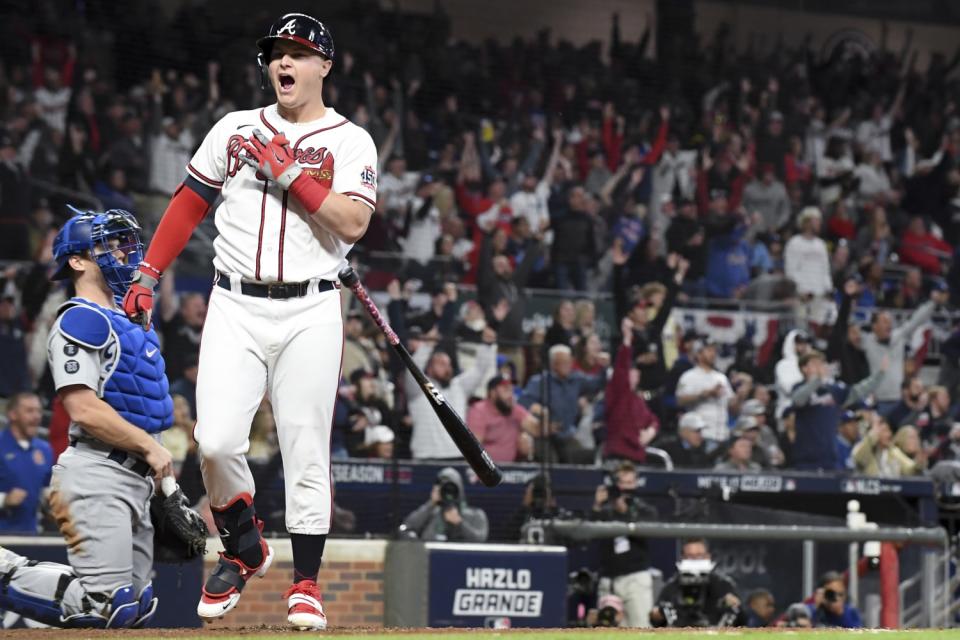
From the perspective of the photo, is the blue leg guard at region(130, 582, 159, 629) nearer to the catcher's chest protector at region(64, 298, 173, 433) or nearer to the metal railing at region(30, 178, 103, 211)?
the catcher's chest protector at region(64, 298, 173, 433)

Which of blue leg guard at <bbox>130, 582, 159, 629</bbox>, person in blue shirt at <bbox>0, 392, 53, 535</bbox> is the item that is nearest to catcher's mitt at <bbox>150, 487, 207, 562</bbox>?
blue leg guard at <bbox>130, 582, 159, 629</bbox>

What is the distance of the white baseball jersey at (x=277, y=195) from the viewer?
4.05 metres

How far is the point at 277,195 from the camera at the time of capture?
161 inches

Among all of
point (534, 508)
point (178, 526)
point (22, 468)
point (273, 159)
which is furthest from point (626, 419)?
point (273, 159)

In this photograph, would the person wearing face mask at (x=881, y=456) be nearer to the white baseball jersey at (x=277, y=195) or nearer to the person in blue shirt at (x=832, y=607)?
the person in blue shirt at (x=832, y=607)

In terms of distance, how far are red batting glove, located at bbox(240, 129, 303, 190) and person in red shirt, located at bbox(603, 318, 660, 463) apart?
617 cm

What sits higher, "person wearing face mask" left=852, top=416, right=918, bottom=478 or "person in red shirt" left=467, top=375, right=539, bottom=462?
"person in red shirt" left=467, top=375, right=539, bottom=462

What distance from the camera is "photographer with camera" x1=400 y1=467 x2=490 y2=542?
814 centimetres

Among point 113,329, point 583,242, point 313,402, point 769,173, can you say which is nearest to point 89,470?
point 113,329

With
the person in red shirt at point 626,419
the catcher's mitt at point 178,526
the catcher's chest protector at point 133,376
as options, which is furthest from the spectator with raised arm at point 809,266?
the catcher's chest protector at point 133,376

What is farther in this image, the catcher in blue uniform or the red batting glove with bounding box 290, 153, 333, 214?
the catcher in blue uniform

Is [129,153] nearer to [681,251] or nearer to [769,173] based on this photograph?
[681,251]

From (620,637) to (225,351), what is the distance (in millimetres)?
1321

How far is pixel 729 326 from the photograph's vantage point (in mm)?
12562
